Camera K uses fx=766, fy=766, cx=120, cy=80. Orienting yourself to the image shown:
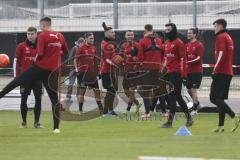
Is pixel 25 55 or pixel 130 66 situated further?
pixel 130 66

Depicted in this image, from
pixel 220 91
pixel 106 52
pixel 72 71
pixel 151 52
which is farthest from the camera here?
pixel 72 71

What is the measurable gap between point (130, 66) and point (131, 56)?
0.26m

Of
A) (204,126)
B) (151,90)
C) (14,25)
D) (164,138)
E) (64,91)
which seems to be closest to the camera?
(164,138)

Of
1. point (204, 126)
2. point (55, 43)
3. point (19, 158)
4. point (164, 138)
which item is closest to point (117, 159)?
point (19, 158)

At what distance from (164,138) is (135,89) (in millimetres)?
6669

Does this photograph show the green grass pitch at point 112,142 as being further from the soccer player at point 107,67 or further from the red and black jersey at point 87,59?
the red and black jersey at point 87,59

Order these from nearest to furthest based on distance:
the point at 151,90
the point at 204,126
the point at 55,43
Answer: the point at 55,43 → the point at 204,126 → the point at 151,90

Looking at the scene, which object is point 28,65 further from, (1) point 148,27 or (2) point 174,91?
(1) point 148,27

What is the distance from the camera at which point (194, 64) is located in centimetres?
1919

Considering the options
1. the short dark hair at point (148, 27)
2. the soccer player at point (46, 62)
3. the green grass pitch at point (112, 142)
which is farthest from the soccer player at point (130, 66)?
the soccer player at point (46, 62)

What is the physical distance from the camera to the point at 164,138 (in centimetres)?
1293

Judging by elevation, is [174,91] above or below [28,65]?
below

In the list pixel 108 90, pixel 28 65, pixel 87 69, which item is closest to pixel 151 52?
pixel 108 90

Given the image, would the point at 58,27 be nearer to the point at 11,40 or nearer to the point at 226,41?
the point at 11,40
